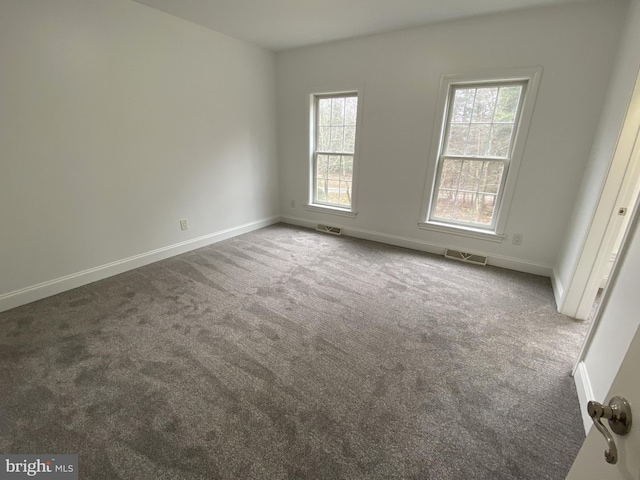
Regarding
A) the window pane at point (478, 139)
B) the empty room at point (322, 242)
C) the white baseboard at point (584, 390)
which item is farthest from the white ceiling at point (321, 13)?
the white baseboard at point (584, 390)

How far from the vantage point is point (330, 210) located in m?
4.13

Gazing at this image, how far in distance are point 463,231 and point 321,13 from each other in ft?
8.96

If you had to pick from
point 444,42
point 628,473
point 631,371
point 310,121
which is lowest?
point 628,473

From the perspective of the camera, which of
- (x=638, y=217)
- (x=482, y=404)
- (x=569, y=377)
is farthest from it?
(x=569, y=377)

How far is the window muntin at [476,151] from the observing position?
282 centimetres

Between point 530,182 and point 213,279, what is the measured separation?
11.0 feet

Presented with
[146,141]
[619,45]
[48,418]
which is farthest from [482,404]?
[146,141]

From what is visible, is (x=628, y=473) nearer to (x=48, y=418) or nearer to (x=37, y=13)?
(x=48, y=418)

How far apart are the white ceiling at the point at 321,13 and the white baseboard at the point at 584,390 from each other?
286 cm

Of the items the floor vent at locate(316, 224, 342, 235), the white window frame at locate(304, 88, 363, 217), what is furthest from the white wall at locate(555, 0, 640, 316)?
the floor vent at locate(316, 224, 342, 235)

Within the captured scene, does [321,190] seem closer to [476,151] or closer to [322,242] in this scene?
[322,242]

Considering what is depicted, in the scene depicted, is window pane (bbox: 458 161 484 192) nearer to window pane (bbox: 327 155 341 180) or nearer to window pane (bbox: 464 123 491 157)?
window pane (bbox: 464 123 491 157)

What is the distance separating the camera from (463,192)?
323 centimetres

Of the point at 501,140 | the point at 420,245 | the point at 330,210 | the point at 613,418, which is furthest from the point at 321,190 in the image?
the point at 613,418
